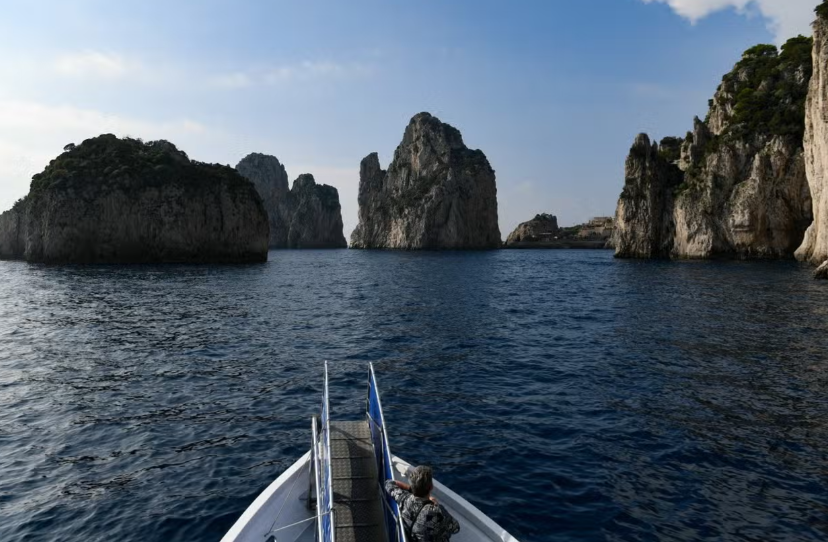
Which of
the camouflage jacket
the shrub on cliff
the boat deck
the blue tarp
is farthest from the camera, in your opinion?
the shrub on cliff

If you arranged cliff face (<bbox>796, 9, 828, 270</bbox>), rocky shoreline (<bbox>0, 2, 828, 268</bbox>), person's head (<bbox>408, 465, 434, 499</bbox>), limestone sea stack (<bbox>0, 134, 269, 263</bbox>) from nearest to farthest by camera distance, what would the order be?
person's head (<bbox>408, 465, 434, 499</bbox>) → cliff face (<bbox>796, 9, 828, 270</bbox>) → rocky shoreline (<bbox>0, 2, 828, 268</bbox>) → limestone sea stack (<bbox>0, 134, 269, 263</bbox>)

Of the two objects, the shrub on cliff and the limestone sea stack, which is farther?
the shrub on cliff

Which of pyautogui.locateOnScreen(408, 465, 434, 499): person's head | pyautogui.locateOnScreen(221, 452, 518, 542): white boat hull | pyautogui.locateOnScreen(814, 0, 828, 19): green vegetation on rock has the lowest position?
pyautogui.locateOnScreen(221, 452, 518, 542): white boat hull

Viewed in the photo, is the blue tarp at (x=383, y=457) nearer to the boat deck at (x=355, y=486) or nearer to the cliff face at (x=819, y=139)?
the boat deck at (x=355, y=486)

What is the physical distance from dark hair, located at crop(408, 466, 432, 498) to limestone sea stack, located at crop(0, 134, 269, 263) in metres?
97.9

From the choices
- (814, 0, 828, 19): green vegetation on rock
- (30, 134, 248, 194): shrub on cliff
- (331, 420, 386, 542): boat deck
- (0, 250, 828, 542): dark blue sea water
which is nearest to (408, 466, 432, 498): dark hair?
(331, 420, 386, 542): boat deck

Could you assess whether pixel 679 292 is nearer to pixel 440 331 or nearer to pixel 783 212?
pixel 440 331

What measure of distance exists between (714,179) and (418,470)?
100130mm

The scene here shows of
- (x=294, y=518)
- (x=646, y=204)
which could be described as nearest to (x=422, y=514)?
(x=294, y=518)

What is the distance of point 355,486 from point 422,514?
6.49 feet

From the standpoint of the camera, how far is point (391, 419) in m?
15.4

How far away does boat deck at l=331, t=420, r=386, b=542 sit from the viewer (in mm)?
7375

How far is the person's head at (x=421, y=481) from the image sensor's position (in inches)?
268

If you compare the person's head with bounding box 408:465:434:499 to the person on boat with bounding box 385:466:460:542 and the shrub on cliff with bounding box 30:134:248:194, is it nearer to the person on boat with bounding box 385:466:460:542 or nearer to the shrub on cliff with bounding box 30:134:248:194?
the person on boat with bounding box 385:466:460:542
